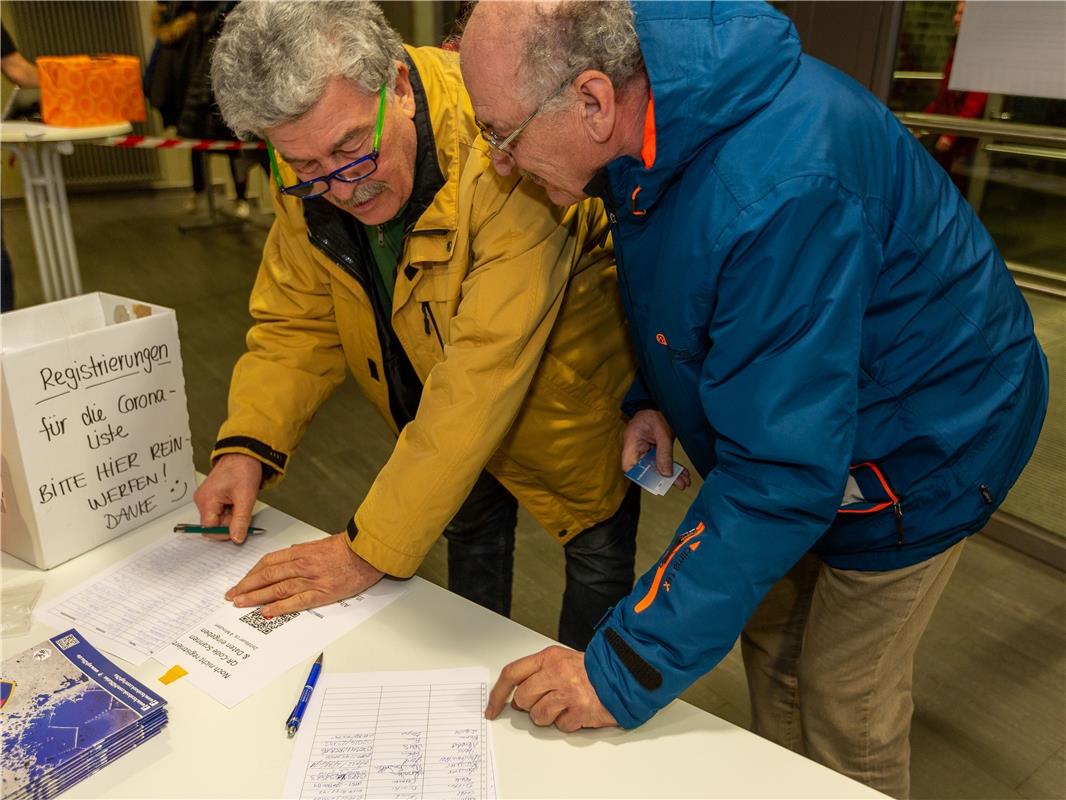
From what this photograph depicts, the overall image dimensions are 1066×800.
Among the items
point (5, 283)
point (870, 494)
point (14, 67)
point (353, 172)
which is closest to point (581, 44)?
point (353, 172)

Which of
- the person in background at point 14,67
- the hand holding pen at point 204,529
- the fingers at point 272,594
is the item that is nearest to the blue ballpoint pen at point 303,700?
the fingers at point 272,594

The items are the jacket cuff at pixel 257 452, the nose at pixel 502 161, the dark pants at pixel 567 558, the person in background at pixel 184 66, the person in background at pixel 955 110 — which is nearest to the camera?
the nose at pixel 502 161

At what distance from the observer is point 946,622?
95.4 inches

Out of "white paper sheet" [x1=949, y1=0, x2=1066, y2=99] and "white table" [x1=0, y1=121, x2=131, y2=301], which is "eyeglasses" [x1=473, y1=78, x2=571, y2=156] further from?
"white table" [x1=0, y1=121, x2=131, y2=301]

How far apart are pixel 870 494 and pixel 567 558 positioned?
0.68m

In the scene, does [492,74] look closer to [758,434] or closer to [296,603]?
[758,434]

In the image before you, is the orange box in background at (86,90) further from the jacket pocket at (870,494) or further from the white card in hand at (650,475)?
the jacket pocket at (870,494)

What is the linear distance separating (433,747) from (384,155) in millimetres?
774

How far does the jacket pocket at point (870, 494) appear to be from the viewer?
1100mm

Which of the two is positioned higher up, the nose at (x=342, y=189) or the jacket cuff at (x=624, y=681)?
the nose at (x=342, y=189)

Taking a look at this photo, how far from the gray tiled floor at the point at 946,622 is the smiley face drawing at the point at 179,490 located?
3.91 ft

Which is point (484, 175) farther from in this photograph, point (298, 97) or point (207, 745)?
point (207, 745)

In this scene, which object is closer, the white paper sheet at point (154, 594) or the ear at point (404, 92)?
the white paper sheet at point (154, 594)

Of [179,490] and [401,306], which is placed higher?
[401,306]
